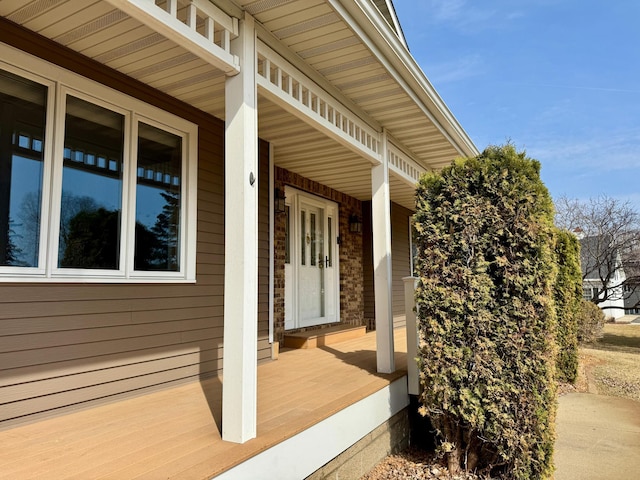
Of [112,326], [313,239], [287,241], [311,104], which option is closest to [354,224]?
[313,239]

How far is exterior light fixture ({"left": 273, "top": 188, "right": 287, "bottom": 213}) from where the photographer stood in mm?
5488

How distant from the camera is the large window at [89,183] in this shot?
2.61 metres

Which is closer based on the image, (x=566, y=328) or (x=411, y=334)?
(x=411, y=334)

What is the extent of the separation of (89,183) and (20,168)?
44cm

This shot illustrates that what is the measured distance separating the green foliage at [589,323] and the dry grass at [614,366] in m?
0.32

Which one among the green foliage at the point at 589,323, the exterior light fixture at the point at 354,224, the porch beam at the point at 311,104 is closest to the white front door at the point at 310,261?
the exterior light fixture at the point at 354,224

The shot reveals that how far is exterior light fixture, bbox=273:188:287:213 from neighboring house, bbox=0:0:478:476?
79 centimetres

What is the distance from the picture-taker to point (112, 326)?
10.1ft

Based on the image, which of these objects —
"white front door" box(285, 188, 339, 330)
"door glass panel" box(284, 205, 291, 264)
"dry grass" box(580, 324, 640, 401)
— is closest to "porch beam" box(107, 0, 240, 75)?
"door glass panel" box(284, 205, 291, 264)

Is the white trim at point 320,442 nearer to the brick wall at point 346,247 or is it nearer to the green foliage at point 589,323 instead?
the brick wall at point 346,247

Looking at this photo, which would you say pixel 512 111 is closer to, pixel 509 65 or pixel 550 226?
pixel 509 65

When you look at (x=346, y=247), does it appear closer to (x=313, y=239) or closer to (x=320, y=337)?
(x=313, y=239)

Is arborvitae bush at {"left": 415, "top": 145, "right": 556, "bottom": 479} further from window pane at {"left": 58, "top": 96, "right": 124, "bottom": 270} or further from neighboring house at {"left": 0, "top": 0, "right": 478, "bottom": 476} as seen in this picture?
window pane at {"left": 58, "top": 96, "right": 124, "bottom": 270}

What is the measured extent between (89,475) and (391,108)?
3.54 meters
